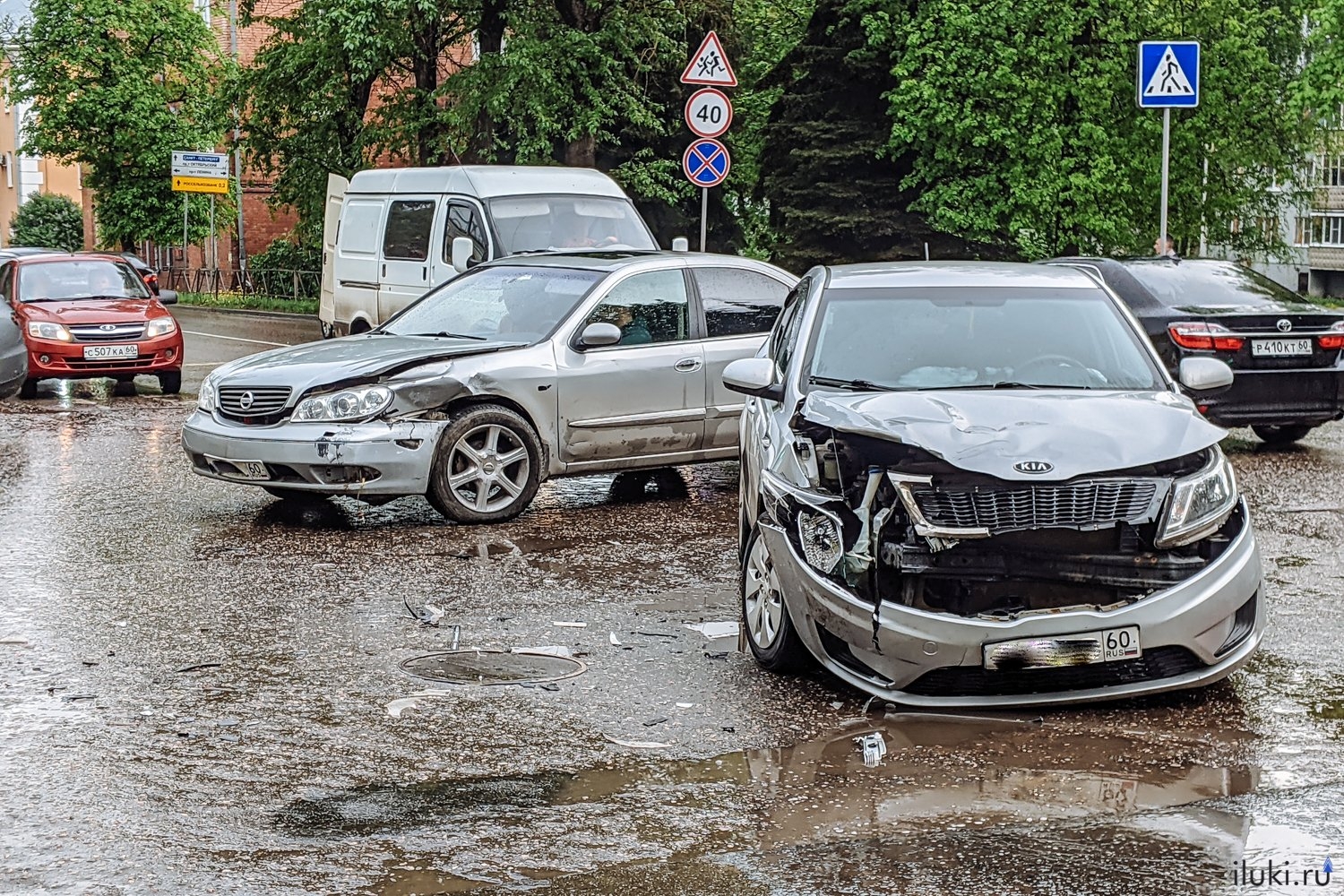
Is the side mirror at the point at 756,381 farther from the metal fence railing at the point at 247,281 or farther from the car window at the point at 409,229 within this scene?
the metal fence railing at the point at 247,281

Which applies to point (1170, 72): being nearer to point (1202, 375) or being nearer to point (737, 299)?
point (737, 299)

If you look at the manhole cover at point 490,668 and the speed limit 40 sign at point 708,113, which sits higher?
the speed limit 40 sign at point 708,113

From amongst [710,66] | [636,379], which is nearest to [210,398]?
[636,379]

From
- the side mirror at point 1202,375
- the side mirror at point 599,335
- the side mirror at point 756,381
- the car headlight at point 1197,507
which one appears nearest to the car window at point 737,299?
the side mirror at point 599,335

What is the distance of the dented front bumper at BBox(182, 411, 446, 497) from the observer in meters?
10.5

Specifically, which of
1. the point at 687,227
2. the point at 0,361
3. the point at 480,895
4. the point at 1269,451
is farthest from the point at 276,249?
the point at 480,895

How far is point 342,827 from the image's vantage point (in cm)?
516

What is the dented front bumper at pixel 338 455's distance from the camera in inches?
413

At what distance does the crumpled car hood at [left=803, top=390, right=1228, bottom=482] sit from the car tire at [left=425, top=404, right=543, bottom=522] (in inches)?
160

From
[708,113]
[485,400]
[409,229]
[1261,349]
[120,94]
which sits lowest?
[485,400]

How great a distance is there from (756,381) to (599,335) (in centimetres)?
352

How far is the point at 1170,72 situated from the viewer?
17.9m

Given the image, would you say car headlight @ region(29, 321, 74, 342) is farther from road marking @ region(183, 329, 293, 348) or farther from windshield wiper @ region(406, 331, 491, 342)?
windshield wiper @ region(406, 331, 491, 342)

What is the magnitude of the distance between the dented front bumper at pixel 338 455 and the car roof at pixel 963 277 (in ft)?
10.9
